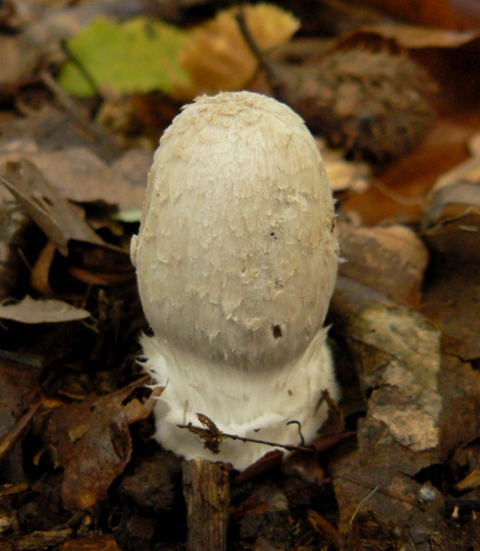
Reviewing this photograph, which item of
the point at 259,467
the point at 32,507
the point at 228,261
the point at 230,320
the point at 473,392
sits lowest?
the point at 473,392

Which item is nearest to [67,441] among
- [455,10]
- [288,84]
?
[288,84]

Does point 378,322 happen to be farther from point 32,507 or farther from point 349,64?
point 349,64

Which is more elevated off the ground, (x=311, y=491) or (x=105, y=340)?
(x=105, y=340)

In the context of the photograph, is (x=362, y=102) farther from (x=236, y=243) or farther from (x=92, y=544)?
(x=92, y=544)

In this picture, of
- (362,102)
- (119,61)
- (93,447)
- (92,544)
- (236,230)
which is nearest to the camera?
(236,230)

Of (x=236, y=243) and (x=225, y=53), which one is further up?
(x=236, y=243)

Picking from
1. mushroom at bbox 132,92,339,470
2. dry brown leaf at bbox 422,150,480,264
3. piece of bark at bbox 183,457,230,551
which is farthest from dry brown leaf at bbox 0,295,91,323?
dry brown leaf at bbox 422,150,480,264

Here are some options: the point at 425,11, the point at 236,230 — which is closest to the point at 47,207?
the point at 236,230
